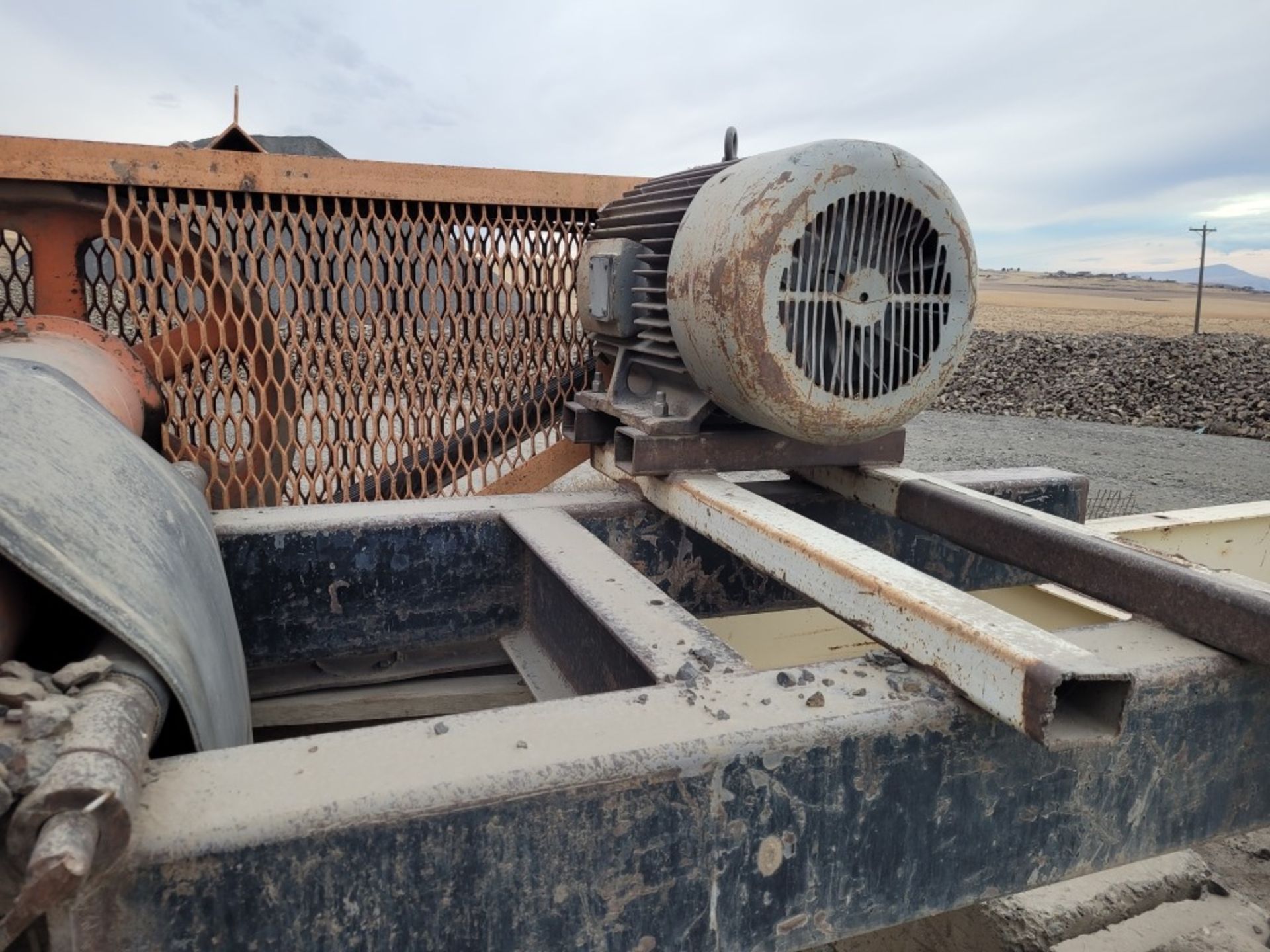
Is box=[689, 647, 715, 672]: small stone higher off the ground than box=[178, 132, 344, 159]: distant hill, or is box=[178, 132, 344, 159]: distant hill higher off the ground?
box=[178, 132, 344, 159]: distant hill

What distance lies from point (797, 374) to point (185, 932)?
1.28 m

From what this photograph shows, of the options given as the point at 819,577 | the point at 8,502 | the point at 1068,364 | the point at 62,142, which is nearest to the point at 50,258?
the point at 62,142

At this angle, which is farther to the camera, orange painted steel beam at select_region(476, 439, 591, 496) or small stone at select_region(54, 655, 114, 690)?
orange painted steel beam at select_region(476, 439, 591, 496)

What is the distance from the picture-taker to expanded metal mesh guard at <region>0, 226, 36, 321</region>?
90.7 inches

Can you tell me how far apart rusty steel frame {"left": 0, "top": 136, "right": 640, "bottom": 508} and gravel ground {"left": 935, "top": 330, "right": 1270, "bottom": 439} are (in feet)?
27.1

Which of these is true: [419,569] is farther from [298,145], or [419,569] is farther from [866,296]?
[298,145]

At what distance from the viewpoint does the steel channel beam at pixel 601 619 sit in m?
1.29

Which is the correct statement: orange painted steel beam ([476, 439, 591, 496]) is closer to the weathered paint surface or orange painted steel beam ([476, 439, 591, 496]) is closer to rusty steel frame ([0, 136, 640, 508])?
rusty steel frame ([0, 136, 640, 508])

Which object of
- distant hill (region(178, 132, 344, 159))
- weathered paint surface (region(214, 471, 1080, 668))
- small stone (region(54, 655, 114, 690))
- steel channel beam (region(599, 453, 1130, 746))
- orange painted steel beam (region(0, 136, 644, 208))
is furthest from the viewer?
distant hill (region(178, 132, 344, 159))

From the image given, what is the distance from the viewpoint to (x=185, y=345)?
2332 millimetres

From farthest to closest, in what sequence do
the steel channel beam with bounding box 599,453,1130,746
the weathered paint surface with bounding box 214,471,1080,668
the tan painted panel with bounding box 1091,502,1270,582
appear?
the tan painted panel with bounding box 1091,502,1270,582
the weathered paint surface with bounding box 214,471,1080,668
the steel channel beam with bounding box 599,453,1130,746

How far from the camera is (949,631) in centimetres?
116

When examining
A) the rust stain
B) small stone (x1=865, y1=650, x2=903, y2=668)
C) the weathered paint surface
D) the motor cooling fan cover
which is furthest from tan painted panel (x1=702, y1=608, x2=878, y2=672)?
the rust stain

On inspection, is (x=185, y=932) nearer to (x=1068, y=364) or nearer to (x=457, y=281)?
(x=457, y=281)
